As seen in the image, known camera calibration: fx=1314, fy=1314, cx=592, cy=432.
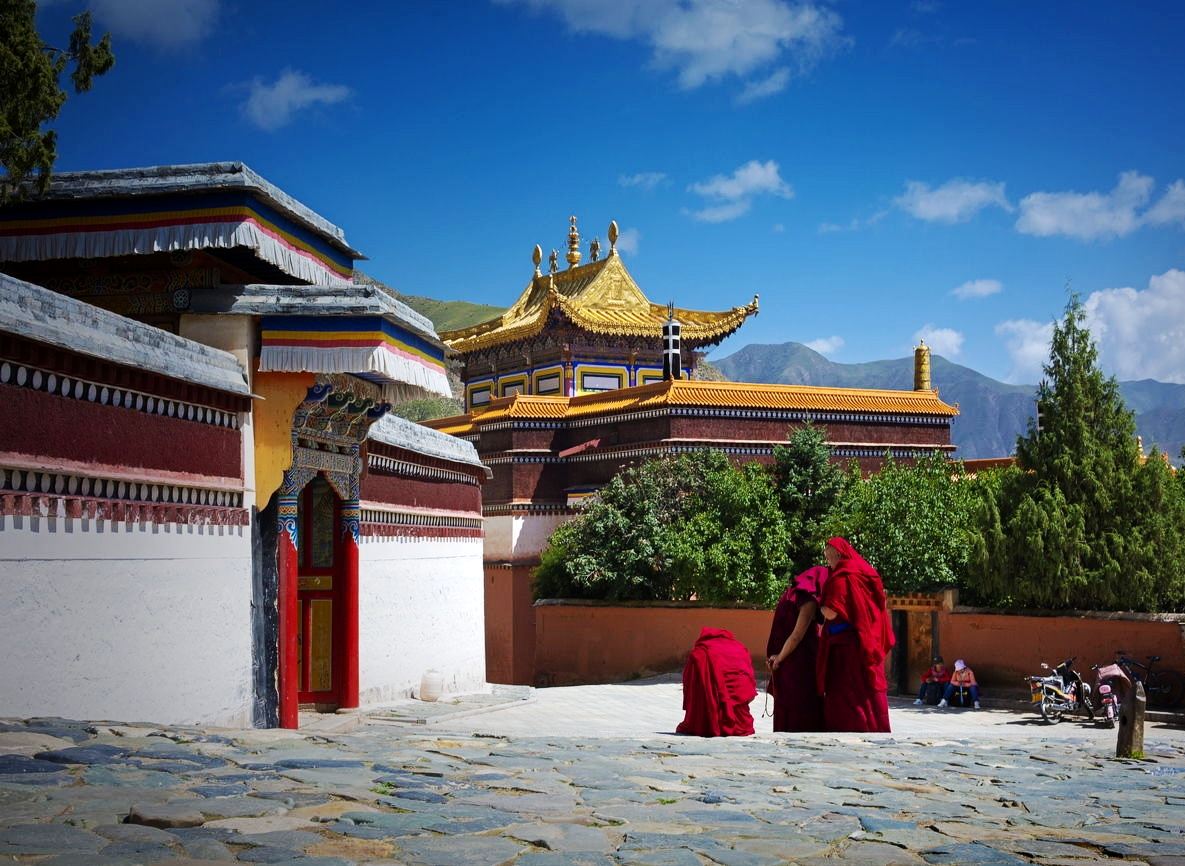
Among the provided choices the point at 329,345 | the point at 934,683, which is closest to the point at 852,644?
the point at 329,345

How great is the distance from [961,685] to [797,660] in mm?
6203

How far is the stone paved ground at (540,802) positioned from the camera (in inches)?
188

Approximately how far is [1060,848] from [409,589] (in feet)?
32.0

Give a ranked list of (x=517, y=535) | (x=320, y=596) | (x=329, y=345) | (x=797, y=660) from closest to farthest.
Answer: (x=329, y=345)
(x=797, y=660)
(x=320, y=596)
(x=517, y=535)

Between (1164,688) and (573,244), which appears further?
(573,244)

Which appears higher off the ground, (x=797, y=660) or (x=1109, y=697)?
(x=797, y=660)

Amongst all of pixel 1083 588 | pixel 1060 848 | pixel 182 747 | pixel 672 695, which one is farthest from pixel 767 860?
pixel 672 695

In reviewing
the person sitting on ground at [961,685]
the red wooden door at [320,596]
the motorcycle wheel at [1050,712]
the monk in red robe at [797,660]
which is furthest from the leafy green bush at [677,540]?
the monk in red robe at [797,660]

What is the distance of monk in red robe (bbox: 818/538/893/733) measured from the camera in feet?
33.7

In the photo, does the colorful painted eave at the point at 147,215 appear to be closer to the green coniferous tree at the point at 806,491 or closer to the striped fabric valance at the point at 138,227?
the striped fabric valance at the point at 138,227

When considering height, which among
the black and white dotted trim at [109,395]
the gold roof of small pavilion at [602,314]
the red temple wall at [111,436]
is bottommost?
the red temple wall at [111,436]

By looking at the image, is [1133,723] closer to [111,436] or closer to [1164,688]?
[1164,688]

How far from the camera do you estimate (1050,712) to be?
47.3 ft

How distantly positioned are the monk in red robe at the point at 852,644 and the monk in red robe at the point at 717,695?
659 mm
